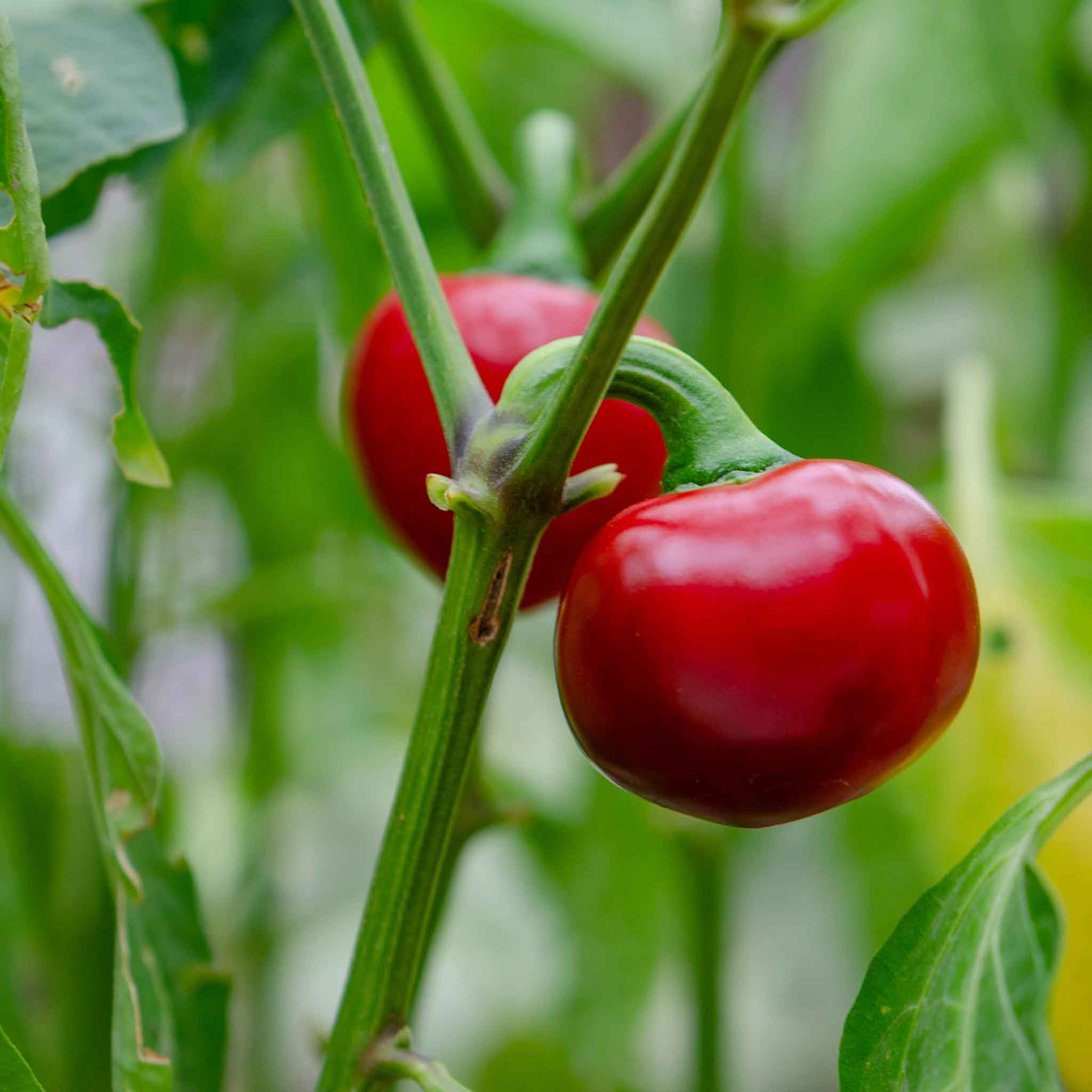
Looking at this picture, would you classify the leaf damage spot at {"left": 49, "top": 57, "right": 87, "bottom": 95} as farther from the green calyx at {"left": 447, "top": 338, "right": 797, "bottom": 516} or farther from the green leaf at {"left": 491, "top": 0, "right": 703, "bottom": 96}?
the green leaf at {"left": 491, "top": 0, "right": 703, "bottom": 96}

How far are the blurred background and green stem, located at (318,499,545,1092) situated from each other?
7.0 inches

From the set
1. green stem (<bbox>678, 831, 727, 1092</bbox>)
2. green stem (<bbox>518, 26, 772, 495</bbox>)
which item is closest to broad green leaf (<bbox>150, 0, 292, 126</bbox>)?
green stem (<bbox>518, 26, 772, 495</bbox>)

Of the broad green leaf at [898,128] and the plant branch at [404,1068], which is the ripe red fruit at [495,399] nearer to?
the plant branch at [404,1068]

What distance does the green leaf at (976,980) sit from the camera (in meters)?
0.25

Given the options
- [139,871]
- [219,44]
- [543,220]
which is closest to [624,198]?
[543,220]

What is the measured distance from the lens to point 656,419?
29 centimetres

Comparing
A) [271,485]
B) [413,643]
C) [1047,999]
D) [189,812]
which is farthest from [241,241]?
[1047,999]

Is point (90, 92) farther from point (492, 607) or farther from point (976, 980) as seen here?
point (976, 980)

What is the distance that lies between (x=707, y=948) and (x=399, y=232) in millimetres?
451

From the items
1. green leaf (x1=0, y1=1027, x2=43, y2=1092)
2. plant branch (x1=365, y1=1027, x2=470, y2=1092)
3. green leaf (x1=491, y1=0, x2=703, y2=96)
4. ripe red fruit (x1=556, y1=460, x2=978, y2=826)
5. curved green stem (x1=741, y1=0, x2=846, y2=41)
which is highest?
curved green stem (x1=741, y1=0, x2=846, y2=41)

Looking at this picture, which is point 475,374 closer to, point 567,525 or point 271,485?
point 567,525

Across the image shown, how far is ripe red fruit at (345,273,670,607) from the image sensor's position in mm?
337

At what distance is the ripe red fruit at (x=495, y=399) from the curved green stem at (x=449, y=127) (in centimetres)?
6

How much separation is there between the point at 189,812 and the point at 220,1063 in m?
0.71
